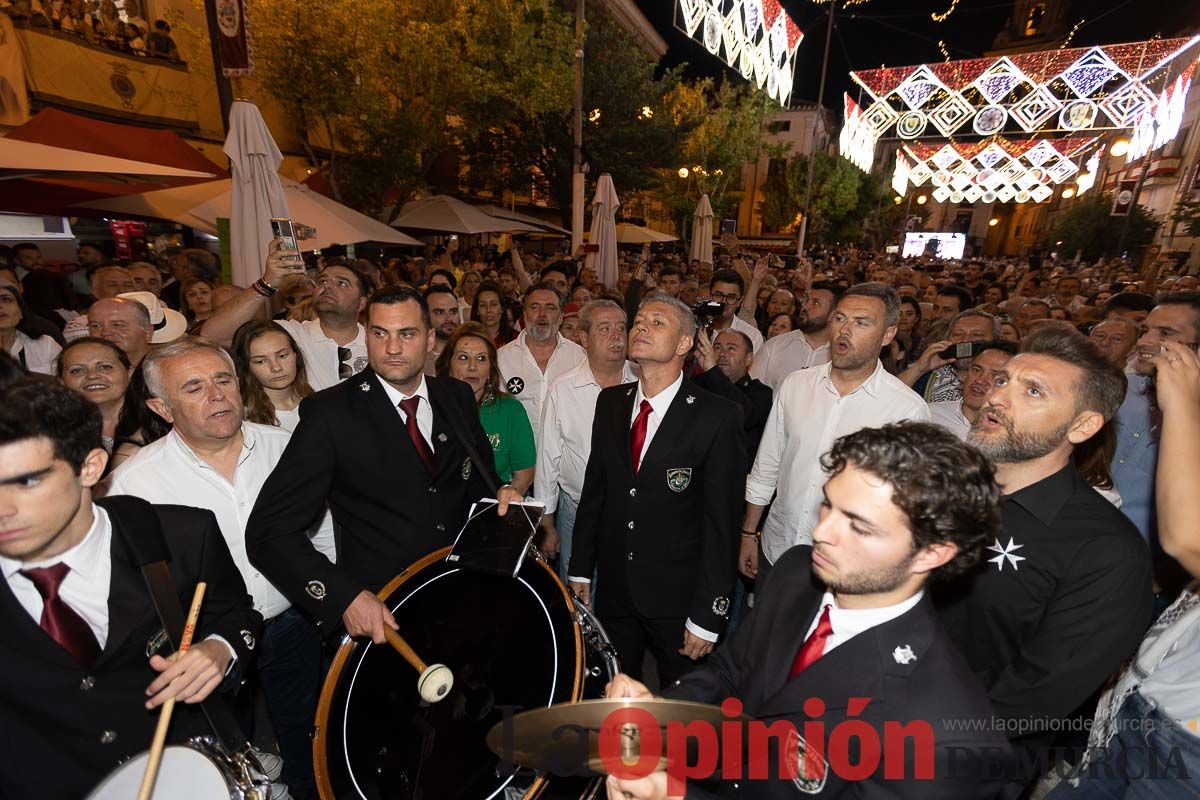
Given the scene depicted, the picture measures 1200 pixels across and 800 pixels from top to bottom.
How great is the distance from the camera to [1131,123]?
102 ft

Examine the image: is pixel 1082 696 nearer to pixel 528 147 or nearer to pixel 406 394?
pixel 406 394

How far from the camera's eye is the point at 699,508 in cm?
329

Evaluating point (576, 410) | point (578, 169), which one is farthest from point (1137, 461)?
point (578, 169)

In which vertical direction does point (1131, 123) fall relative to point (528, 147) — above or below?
above

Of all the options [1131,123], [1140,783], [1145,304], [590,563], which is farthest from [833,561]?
[1131,123]

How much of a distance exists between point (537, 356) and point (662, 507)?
8.60 ft

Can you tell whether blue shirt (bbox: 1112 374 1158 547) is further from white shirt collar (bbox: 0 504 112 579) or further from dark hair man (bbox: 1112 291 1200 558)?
white shirt collar (bbox: 0 504 112 579)

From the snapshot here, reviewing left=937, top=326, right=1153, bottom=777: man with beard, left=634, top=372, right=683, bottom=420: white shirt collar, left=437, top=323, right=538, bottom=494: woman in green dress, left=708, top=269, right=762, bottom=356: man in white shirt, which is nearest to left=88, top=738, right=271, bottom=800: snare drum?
left=634, top=372, right=683, bottom=420: white shirt collar

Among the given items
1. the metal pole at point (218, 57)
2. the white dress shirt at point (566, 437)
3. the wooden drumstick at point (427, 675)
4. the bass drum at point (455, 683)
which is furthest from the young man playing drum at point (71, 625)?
the metal pole at point (218, 57)

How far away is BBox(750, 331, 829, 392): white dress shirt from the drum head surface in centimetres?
522

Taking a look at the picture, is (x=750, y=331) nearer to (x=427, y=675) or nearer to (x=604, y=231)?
(x=604, y=231)

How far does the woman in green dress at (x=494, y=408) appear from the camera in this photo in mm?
4207

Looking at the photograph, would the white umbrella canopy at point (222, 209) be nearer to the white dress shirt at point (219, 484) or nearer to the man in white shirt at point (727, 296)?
the man in white shirt at point (727, 296)

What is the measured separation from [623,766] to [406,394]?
2.01 metres
